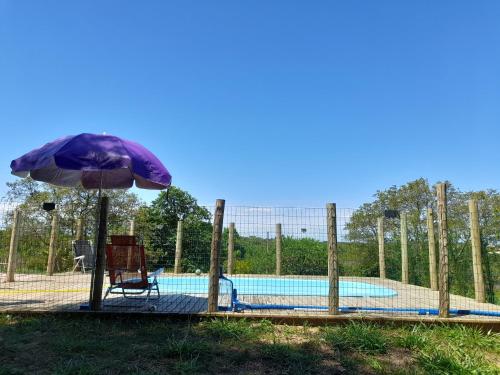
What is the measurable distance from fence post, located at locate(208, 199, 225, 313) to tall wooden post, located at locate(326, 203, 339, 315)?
1.51 metres

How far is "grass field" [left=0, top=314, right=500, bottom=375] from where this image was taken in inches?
139

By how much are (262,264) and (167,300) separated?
3828 mm

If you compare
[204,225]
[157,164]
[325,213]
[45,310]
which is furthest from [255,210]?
[204,225]

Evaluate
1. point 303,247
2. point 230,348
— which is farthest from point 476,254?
point 230,348

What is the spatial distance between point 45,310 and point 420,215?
29.0 feet

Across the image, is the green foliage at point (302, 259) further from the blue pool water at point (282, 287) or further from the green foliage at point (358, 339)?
the green foliage at point (358, 339)

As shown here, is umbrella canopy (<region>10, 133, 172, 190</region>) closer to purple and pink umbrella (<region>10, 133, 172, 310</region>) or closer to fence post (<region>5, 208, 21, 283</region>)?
purple and pink umbrella (<region>10, 133, 172, 310</region>)

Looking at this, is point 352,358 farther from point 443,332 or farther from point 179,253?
point 179,253

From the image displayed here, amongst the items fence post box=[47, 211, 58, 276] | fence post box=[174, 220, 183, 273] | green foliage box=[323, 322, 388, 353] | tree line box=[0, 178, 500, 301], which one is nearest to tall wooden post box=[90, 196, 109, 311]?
tree line box=[0, 178, 500, 301]

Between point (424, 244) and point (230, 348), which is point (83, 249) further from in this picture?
point (424, 244)

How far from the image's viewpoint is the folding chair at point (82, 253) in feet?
32.2

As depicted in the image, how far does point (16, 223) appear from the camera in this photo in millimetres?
8742

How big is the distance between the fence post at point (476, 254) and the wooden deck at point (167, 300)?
225 millimetres

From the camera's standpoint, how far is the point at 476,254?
6.50 metres
